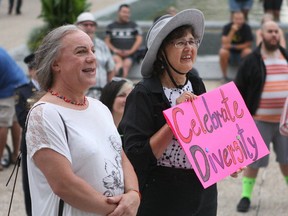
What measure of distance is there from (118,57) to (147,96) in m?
8.25

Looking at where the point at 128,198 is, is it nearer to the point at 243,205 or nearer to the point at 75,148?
the point at 75,148

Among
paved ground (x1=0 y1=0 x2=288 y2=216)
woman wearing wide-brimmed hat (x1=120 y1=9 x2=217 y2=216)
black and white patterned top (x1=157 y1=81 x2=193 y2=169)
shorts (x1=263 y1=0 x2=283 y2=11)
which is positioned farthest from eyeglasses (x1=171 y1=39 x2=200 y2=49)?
shorts (x1=263 y1=0 x2=283 y2=11)

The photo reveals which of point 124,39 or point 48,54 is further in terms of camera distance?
point 124,39

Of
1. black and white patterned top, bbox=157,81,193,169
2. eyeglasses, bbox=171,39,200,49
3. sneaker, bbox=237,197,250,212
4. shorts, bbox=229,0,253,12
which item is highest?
eyeglasses, bbox=171,39,200,49

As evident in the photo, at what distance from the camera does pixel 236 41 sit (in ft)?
39.7

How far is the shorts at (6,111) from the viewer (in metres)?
7.95

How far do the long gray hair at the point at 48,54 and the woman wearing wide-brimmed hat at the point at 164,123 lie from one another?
695 mm

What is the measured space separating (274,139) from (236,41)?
5.64 metres

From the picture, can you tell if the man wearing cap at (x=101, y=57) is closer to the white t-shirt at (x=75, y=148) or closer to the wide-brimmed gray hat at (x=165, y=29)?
the wide-brimmed gray hat at (x=165, y=29)

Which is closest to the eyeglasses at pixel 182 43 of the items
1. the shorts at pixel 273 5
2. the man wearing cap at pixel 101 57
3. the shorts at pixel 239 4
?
the man wearing cap at pixel 101 57

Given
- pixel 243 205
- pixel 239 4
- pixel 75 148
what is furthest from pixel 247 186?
pixel 239 4

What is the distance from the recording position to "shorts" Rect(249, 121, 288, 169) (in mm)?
6551

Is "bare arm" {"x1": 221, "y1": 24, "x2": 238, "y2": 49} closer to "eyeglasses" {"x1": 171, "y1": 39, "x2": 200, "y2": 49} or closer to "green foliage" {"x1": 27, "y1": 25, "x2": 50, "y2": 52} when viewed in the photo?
"green foliage" {"x1": 27, "y1": 25, "x2": 50, "y2": 52}

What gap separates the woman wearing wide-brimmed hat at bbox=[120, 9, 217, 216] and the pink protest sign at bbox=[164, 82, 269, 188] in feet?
0.35
